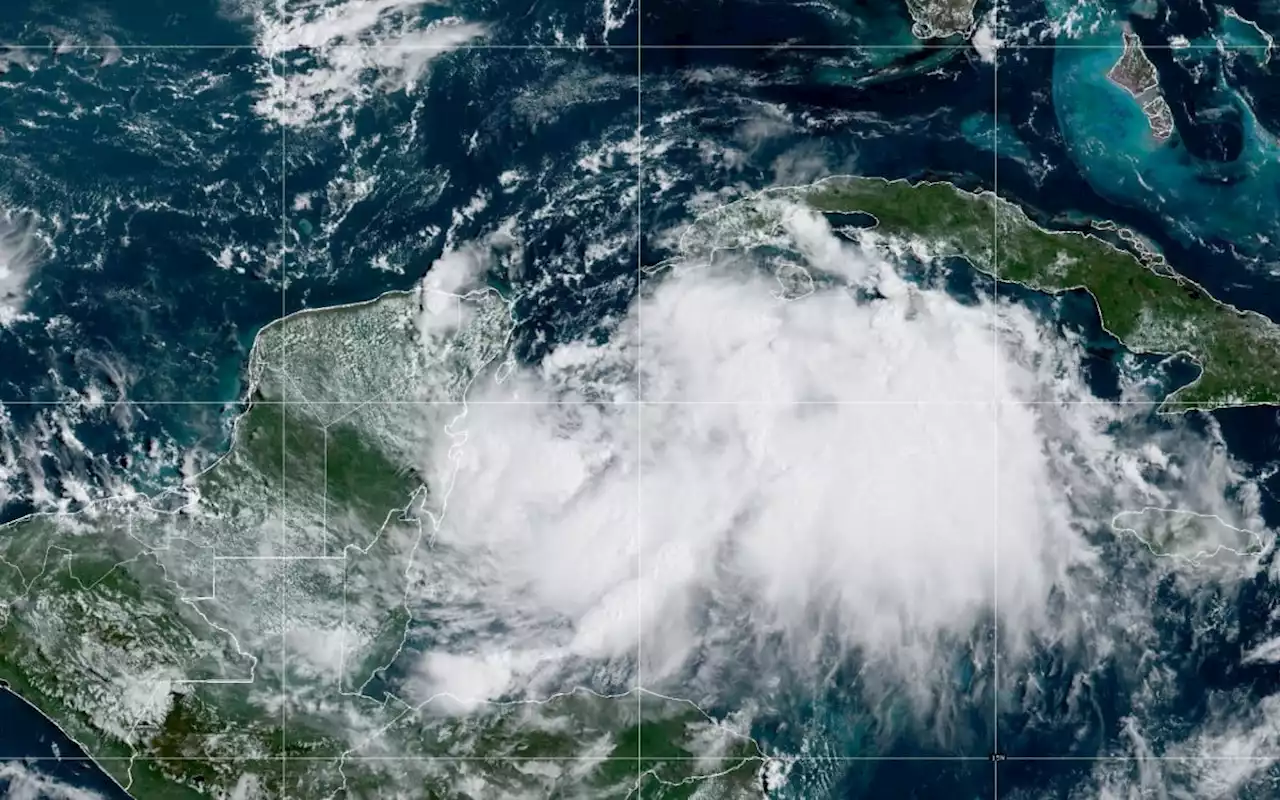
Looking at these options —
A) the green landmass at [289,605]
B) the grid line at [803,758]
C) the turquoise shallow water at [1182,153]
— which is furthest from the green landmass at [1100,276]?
the green landmass at [289,605]

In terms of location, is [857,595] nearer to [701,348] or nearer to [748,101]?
[701,348]

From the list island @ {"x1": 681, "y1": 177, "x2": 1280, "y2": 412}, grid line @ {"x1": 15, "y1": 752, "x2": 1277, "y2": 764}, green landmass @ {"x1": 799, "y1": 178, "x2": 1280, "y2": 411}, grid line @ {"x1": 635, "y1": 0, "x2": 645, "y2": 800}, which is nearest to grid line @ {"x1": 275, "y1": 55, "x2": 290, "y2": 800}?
grid line @ {"x1": 15, "y1": 752, "x2": 1277, "y2": 764}

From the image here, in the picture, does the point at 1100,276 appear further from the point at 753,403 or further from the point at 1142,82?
the point at 753,403

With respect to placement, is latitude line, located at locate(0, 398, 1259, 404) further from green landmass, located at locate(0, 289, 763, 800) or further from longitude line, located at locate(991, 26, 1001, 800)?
longitude line, located at locate(991, 26, 1001, 800)

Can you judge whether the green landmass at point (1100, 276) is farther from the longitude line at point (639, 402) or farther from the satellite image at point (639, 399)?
the longitude line at point (639, 402)

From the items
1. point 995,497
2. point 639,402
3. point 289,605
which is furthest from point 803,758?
point 289,605
